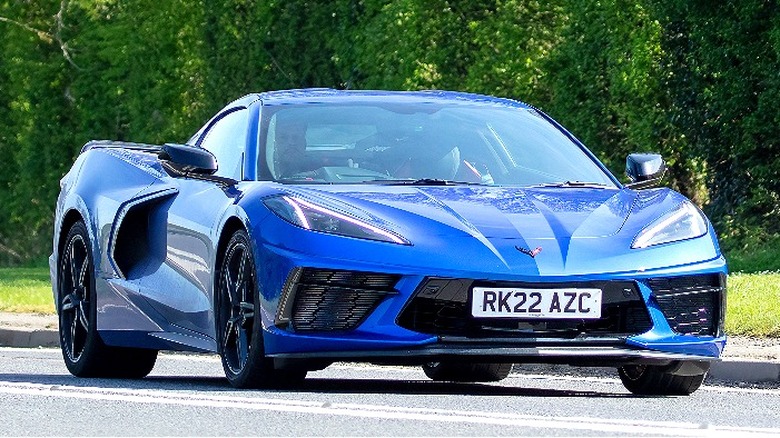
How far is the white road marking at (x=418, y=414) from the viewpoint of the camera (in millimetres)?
7918

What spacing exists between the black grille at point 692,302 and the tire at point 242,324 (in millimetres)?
1559

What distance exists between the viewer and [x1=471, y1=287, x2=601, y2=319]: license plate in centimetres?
902

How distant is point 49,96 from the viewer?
74.7 meters

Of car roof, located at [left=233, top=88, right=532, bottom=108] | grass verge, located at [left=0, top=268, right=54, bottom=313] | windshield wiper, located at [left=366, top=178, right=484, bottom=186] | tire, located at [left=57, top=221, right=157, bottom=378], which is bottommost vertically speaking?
grass verge, located at [left=0, top=268, right=54, bottom=313]

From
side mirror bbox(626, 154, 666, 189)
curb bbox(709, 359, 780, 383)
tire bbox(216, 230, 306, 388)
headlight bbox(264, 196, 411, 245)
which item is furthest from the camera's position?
curb bbox(709, 359, 780, 383)

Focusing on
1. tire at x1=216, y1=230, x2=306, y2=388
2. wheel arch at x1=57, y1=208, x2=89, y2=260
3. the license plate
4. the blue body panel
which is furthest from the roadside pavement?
wheel arch at x1=57, y1=208, x2=89, y2=260

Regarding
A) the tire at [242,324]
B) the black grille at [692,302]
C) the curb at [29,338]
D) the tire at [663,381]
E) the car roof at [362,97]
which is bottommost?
the curb at [29,338]

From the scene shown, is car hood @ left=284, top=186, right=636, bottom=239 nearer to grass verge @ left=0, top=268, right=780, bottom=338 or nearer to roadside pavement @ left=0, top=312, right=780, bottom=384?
roadside pavement @ left=0, top=312, right=780, bottom=384

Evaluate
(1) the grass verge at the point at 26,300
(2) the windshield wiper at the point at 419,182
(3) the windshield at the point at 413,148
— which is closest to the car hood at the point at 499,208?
(2) the windshield wiper at the point at 419,182

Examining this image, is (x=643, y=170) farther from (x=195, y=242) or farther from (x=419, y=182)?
(x=195, y=242)

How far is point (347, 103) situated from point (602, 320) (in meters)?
2.11

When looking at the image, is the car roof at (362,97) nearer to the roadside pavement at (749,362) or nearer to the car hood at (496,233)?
the car hood at (496,233)

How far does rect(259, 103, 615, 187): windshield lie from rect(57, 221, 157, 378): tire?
1681mm

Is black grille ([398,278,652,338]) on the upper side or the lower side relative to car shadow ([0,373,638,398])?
upper
